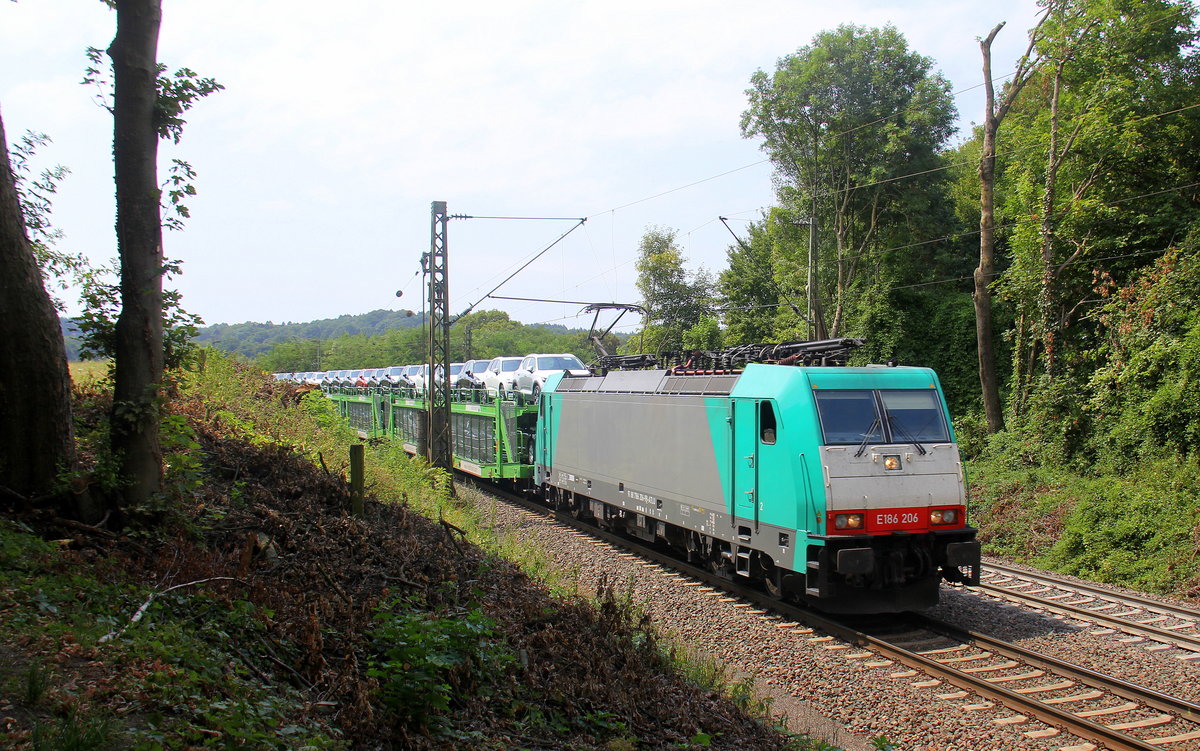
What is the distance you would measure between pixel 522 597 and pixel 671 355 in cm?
714

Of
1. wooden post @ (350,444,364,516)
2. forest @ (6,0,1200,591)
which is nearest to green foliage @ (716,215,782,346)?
forest @ (6,0,1200,591)

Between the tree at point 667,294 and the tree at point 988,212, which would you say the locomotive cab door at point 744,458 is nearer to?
the tree at point 988,212

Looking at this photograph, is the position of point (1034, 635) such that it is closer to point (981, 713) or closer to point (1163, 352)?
point (981, 713)

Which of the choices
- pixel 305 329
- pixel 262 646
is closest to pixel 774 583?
pixel 262 646

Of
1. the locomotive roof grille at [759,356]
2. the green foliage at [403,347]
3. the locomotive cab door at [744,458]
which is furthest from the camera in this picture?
the green foliage at [403,347]

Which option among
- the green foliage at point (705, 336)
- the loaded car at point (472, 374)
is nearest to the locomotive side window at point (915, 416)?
the loaded car at point (472, 374)

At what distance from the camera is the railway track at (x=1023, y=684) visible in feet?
21.0

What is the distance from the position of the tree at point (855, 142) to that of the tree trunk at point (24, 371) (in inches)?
784

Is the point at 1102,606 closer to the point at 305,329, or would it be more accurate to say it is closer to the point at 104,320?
the point at 104,320

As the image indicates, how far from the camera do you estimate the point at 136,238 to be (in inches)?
260

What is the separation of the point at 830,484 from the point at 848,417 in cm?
86

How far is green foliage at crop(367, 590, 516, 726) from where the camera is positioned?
14.6 ft

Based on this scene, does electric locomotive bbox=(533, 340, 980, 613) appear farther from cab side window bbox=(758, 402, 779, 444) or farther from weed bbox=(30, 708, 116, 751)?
weed bbox=(30, 708, 116, 751)

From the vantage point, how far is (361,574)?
7.01m
